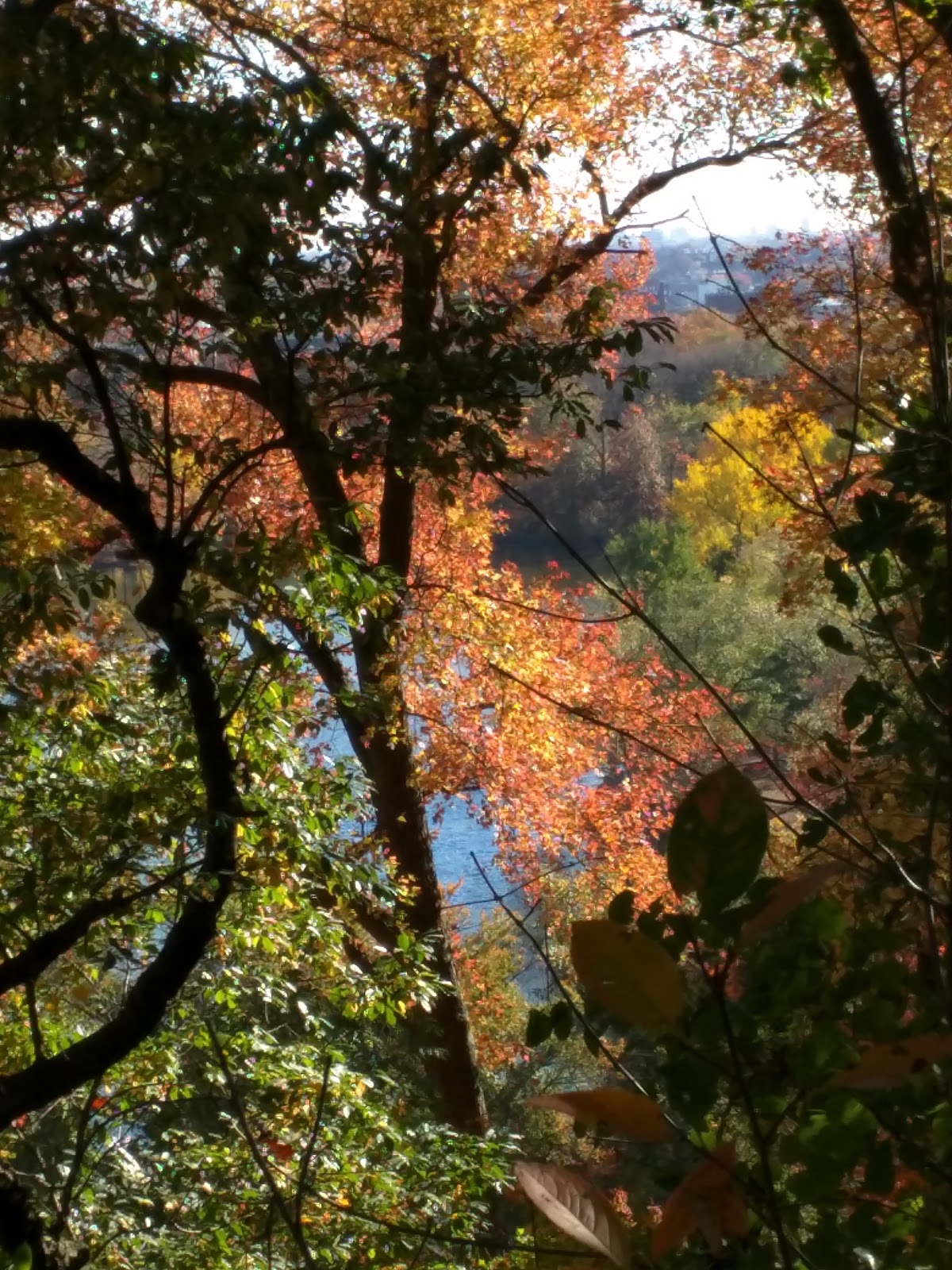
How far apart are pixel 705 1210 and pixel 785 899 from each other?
0.59 feet

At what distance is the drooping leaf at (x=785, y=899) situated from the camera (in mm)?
700

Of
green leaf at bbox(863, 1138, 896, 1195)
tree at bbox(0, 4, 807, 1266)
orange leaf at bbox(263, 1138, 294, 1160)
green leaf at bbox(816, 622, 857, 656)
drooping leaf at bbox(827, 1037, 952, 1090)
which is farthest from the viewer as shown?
orange leaf at bbox(263, 1138, 294, 1160)

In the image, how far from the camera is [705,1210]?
702mm

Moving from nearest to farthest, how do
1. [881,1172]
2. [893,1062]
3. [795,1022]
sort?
[893,1062]
[881,1172]
[795,1022]

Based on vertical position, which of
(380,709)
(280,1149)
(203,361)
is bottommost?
(280,1149)

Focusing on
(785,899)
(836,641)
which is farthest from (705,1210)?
(836,641)

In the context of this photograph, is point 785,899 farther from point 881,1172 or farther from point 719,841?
point 881,1172

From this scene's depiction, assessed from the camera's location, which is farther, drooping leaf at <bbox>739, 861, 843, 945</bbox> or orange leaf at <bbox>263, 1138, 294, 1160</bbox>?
orange leaf at <bbox>263, 1138, 294, 1160</bbox>

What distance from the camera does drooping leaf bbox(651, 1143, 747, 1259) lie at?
698 millimetres

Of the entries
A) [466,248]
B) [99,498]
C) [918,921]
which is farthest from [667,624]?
[918,921]

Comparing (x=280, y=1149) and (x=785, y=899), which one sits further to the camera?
(x=280, y=1149)

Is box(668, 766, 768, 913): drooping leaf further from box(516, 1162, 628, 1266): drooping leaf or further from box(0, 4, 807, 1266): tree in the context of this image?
box(0, 4, 807, 1266): tree

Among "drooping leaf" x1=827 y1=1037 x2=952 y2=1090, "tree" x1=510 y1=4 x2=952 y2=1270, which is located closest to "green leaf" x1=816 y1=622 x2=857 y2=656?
"tree" x1=510 y1=4 x2=952 y2=1270

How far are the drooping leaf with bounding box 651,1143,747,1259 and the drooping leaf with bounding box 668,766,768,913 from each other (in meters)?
0.16
